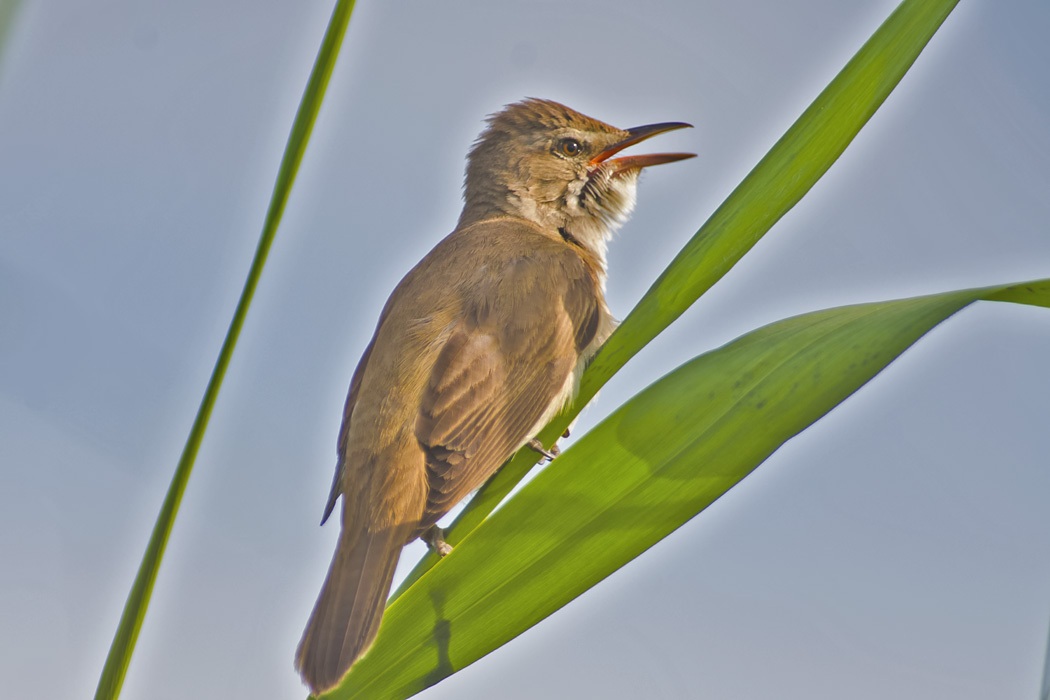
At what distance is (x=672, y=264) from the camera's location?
61.3 inches

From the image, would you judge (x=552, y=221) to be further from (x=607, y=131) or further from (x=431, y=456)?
(x=431, y=456)

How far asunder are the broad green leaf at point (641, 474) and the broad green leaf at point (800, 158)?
0.43 feet

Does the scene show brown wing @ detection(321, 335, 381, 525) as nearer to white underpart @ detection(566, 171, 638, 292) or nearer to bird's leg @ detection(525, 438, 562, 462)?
bird's leg @ detection(525, 438, 562, 462)

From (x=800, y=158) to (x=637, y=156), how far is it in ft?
7.39

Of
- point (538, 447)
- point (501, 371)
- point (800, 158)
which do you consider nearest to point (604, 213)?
point (501, 371)

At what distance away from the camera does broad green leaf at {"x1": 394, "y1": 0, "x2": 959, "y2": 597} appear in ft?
4.58

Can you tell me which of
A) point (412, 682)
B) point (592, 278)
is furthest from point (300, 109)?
point (592, 278)

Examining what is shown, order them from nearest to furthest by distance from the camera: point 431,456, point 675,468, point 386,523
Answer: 1. point 675,468
2. point 386,523
3. point 431,456

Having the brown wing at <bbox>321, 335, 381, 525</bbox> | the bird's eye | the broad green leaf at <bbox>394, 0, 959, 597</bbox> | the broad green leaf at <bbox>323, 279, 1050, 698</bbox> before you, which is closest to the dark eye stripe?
the bird's eye

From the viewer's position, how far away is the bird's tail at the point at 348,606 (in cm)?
182

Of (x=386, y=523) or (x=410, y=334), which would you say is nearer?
(x=386, y=523)

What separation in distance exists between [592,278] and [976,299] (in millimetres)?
2050

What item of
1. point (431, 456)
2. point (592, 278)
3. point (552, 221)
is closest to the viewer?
point (431, 456)

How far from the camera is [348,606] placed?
2.01m
